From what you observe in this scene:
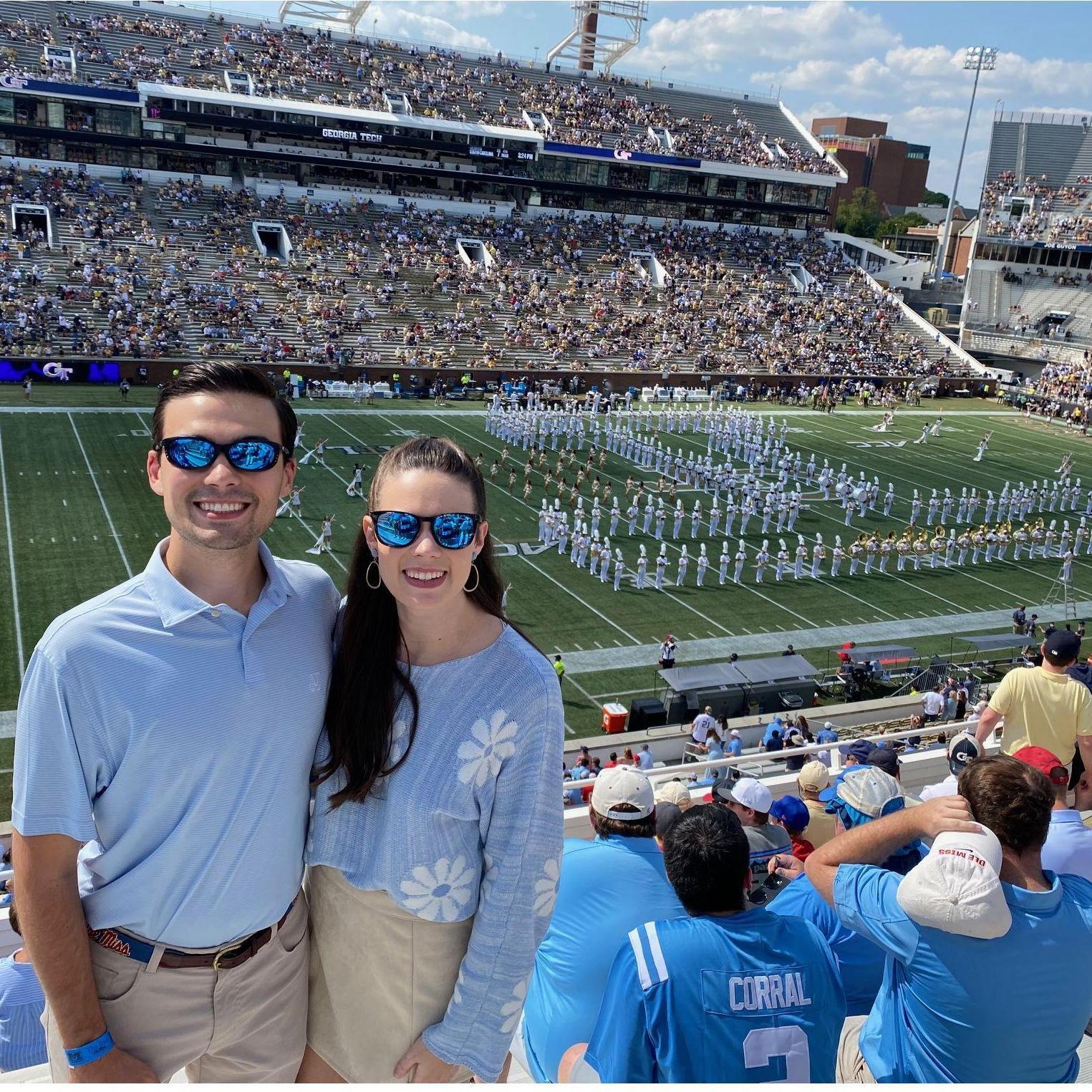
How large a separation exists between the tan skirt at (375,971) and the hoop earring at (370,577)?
0.63 meters

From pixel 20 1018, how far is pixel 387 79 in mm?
50506

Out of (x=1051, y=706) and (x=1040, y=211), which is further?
(x=1040, y=211)

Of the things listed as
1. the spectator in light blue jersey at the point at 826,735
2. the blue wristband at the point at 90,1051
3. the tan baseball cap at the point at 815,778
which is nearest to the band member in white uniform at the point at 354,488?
the spectator in light blue jersey at the point at 826,735

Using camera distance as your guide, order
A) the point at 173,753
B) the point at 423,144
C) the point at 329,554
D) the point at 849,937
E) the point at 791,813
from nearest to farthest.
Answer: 1. the point at 173,753
2. the point at 849,937
3. the point at 791,813
4. the point at 329,554
5. the point at 423,144

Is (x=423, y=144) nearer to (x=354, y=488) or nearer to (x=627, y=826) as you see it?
(x=354, y=488)

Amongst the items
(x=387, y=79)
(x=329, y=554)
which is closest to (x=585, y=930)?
(x=329, y=554)

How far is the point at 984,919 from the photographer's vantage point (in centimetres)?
224

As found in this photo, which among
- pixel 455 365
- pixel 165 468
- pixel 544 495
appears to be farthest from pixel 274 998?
pixel 455 365

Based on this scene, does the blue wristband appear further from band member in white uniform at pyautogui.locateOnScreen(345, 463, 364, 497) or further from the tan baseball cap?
band member in white uniform at pyautogui.locateOnScreen(345, 463, 364, 497)

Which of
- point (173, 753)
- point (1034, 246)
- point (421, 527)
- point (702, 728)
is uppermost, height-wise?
point (1034, 246)

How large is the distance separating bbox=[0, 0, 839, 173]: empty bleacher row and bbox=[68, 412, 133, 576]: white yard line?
79.6 feet

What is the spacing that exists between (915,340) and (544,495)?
31.3 metres

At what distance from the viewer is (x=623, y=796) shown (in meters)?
2.96

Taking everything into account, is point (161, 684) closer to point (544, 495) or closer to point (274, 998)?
point (274, 998)
